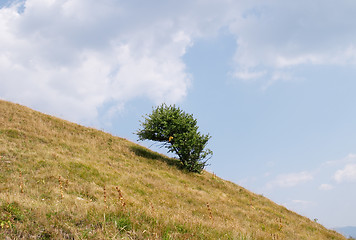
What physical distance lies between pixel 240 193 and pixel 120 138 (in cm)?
1642

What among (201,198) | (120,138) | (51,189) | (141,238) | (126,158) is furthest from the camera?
(120,138)

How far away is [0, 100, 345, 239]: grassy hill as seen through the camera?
610 cm

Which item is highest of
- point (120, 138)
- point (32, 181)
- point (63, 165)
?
point (120, 138)

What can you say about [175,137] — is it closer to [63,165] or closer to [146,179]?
[146,179]

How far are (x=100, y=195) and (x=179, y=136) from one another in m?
15.1

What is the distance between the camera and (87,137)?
27.6m

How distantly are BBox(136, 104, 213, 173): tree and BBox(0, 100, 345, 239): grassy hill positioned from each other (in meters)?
1.68

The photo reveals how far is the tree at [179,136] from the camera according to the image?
2802cm

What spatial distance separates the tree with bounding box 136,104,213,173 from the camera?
91.9 ft

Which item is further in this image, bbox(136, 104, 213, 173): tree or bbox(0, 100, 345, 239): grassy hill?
bbox(136, 104, 213, 173): tree

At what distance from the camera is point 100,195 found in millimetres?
13820

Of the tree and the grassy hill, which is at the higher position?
the tree

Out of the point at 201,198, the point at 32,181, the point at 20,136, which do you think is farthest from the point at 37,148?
the point at 201,198

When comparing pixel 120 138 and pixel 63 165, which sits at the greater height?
pixel 120 138
